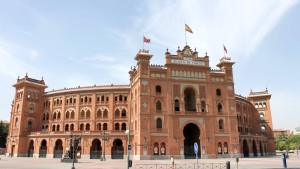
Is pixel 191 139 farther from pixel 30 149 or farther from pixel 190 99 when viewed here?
pixel 30 149

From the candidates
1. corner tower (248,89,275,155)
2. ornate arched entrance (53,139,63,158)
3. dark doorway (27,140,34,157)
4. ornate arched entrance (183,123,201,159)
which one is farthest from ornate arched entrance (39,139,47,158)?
corner tower (248,89,275,155)

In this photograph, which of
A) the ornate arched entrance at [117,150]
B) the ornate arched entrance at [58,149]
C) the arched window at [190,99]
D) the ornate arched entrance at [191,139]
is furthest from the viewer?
the ornate arched entrance at [58,149]

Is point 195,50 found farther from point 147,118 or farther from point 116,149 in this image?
point 116,149

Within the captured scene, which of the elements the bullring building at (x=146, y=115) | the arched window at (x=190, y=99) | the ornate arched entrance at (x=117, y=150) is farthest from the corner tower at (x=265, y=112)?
the ornate arched entrance at (x=117, y=150)

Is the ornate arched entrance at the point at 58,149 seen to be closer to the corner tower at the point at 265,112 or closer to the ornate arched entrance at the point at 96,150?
the ornate arched entrance at the point at 96,150

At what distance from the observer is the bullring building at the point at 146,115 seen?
2108 inches

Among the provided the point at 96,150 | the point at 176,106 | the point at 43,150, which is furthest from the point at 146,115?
the point at 43,150

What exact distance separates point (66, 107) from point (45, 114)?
7.48 meters

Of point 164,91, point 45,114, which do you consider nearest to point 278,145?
Result: point 164,91

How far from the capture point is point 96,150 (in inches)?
2354

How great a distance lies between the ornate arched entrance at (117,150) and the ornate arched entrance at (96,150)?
120 inches

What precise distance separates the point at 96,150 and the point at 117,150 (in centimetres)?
490

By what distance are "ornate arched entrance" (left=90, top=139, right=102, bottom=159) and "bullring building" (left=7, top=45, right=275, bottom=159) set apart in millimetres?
212

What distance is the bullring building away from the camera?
53.5m
